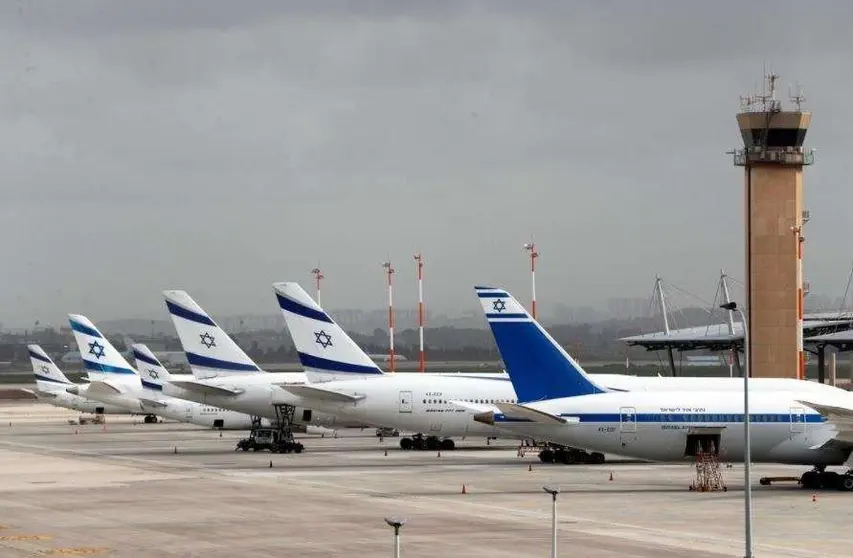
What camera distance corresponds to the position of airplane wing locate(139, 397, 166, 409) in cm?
10894

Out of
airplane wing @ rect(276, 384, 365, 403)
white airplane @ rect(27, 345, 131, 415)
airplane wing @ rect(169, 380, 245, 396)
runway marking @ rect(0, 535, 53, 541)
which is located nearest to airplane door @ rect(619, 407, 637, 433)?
airplane wing @ rect(276, 384, 365, 403)

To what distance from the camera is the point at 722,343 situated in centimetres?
12188

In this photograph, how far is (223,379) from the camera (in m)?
86.7

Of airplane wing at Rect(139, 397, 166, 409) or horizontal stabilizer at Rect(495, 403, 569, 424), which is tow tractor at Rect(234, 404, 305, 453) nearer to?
airplane wing at Rect(139, 397, 166, 409)

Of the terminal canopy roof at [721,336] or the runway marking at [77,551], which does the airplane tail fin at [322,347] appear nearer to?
the runway marking at [77,551]

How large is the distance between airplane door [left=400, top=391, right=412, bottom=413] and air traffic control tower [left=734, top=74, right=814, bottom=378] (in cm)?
3230

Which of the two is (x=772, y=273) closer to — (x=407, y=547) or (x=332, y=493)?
(x=332, y=493)

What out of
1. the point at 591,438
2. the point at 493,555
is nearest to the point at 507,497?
the point at 591,438

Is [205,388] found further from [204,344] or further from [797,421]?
[797,421]

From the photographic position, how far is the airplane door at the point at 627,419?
5952 centimetres

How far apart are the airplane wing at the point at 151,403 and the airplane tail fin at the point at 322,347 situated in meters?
28.2

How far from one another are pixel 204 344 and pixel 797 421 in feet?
130

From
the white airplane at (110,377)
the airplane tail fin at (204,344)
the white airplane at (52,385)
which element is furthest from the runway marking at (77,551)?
the white airplane at (52,385)

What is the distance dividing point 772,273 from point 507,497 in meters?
51.6
